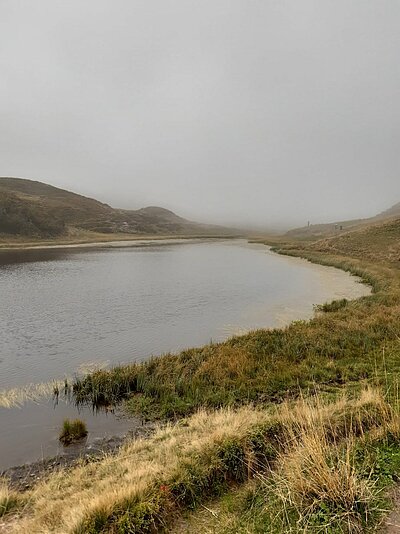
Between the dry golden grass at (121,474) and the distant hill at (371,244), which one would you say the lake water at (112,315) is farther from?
the distant hill at (371,244)

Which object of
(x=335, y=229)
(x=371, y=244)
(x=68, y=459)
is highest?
(x=335, y=229)

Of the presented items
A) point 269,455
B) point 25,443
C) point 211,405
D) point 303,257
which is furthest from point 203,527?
point 303,257

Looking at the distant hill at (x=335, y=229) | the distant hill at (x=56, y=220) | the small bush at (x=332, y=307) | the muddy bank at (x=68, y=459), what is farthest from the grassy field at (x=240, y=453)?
the distant hill at (x=56, y=220)

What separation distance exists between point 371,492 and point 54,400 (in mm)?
11659

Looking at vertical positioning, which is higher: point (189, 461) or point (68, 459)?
point (189, 461)

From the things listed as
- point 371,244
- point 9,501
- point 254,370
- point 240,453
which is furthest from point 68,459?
point 371,244

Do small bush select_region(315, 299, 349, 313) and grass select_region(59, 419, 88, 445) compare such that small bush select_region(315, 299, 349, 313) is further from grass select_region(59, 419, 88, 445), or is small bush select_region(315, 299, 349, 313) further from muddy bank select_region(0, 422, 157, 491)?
grass select_region(59, 419, 88, 445)

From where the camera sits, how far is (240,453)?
809 centimetres

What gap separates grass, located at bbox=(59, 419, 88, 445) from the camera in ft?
36.6

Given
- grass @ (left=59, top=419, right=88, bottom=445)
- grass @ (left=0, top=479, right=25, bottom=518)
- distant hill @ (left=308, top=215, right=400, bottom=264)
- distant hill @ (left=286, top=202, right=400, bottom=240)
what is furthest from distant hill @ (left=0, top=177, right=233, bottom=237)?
grass @ (left=0, top=479, right=25, bottom=518)

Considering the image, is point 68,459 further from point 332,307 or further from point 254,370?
point 332,307

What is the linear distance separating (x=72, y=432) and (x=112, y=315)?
51.4ft

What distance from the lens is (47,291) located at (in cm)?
3600

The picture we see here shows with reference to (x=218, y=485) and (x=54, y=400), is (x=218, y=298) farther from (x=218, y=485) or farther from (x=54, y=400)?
(x=218, y=485)
